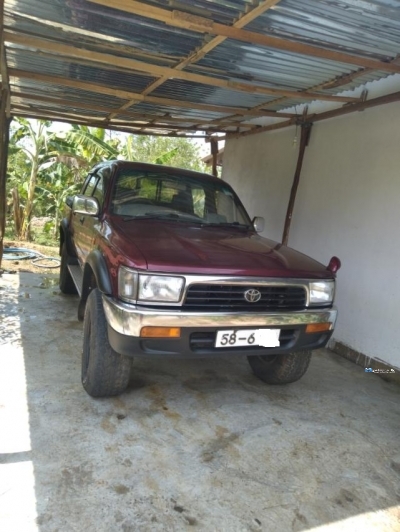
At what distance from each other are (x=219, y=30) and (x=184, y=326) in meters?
2.07

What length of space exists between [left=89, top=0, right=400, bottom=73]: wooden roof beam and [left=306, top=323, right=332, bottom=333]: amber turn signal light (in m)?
2.05

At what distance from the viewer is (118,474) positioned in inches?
91.0

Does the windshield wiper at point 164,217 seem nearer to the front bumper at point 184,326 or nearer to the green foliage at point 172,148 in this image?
the front bumper at point 184,326

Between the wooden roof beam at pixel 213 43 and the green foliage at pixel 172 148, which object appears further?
the green foliage at pixel 172 148

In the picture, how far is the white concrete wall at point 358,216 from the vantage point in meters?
4.29

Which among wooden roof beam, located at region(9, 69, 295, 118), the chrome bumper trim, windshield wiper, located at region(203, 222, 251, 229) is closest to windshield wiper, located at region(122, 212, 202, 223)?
windshield wiper, located at region(203, 222, 251, 229)

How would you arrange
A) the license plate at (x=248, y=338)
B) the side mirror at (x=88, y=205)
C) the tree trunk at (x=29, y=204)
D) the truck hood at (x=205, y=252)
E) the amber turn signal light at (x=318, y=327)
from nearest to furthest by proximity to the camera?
the truck hood at (x=205, y=252) → the license plate at (x=248, y=338) → the amber turn signal light at (x=318, y=327) → the side mirror at (x=88, y=205) → the tree trunk at (x=29, y=204)

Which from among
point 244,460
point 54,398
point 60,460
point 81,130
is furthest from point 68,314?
point 81,130

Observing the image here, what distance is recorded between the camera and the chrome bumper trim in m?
2.49

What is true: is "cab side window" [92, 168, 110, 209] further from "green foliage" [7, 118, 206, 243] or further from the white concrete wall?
"green foliage" [7, 118, 206, 243]

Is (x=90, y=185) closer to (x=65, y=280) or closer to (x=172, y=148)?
(x=65, y=280)

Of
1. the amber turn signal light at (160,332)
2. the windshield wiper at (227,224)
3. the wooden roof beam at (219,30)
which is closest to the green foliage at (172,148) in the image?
the windshield wiper at (227,224)

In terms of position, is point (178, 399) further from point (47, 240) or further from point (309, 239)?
point (47, 240)

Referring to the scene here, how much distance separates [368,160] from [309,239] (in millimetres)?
1335
